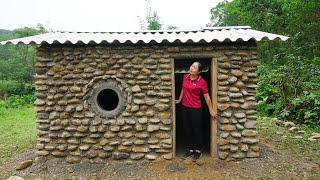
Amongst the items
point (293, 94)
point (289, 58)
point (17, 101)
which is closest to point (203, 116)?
point (293, 94)

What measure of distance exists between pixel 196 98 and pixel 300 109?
5.17 m

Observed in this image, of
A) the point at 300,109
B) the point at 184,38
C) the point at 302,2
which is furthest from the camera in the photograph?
the point at 302,2

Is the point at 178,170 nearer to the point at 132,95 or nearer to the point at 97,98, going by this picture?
the point at 132,95

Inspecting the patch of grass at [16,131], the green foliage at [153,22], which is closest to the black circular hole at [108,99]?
the patch of grass at [16,131]

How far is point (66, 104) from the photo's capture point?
6902 mm

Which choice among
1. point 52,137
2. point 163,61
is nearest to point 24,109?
point 52,137

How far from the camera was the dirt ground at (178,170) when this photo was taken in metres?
6.40

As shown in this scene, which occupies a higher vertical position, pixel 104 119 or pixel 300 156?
pixel 104 119

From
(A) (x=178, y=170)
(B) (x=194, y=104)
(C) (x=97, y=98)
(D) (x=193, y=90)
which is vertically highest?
(D) (x=193, y=90)

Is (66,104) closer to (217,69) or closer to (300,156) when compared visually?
(217,69)

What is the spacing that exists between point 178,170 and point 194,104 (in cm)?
114

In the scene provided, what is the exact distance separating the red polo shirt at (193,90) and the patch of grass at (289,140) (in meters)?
2.37

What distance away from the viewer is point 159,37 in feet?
21.9

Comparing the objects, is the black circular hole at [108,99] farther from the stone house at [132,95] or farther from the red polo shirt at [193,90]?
the red polo shirt at [193,90]
